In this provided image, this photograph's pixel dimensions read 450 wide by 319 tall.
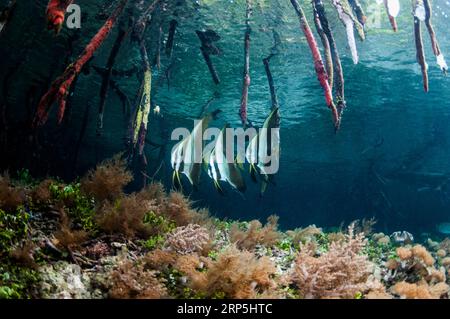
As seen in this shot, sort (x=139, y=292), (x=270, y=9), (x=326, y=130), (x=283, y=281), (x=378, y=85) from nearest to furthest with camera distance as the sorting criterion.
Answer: (x=139, y=292) < (x=283, y=281) < (x=270, y=9) < (x=378, y=85) < (x=326, y=130)

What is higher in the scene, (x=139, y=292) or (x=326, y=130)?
(x=139, y=292)

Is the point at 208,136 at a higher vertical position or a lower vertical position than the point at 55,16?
lower

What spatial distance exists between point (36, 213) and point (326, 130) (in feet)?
73.2

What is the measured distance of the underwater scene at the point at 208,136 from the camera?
3.23m

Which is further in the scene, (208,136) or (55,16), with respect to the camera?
(208,136)

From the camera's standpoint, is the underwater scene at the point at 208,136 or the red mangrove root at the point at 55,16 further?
the underwater scene at the point at 208,136

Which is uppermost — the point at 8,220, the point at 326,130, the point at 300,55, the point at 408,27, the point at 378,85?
the point at 408,27

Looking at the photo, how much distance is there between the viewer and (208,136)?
291 inches

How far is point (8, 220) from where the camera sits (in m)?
3.62

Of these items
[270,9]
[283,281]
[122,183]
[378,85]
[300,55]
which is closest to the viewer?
[283,281]

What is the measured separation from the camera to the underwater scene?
3.23m

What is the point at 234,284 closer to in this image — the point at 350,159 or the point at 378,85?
the point at 378,85

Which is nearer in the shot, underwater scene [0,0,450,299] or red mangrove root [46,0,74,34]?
red mangrove root [46,0,74,34]
